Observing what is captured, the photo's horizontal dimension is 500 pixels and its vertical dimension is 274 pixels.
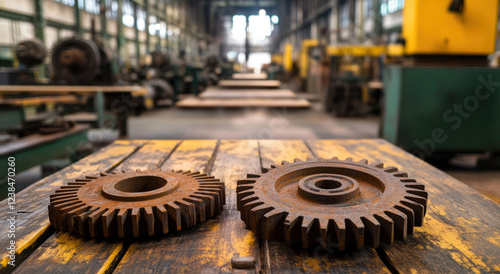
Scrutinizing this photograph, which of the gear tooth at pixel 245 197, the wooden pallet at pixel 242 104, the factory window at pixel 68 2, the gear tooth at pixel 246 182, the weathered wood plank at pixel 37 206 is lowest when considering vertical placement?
the weathered wood plank at pixel 37 206

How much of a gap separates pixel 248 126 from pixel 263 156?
430 cm

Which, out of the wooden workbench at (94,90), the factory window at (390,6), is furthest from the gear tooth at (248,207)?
the factory window at (390,6)

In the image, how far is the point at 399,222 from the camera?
853mm

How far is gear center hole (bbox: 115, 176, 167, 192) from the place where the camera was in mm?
1160

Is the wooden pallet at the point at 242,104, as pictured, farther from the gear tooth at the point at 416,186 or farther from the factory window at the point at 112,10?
the factory window at the point at 112,10

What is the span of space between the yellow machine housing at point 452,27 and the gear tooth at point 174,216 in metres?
3.67

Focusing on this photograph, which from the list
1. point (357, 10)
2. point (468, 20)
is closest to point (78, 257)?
point (468, 20)

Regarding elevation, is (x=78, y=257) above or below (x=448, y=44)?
below

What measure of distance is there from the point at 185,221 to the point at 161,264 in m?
0.16

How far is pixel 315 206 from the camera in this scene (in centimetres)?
92

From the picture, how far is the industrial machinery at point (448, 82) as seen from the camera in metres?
3.74

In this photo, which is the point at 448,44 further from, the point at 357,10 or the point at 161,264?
the point at 357,10

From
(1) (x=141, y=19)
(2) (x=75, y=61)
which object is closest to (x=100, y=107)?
(2) (x=75, y=61)

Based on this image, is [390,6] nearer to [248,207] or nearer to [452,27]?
[452,27]
